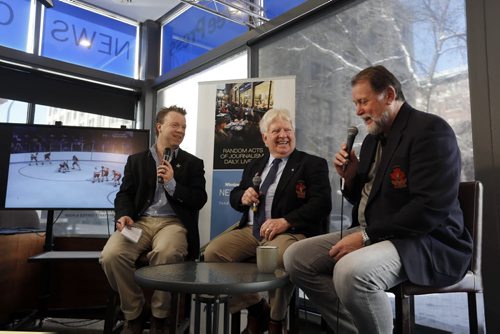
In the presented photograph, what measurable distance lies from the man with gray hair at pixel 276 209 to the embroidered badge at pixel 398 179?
1.87ft

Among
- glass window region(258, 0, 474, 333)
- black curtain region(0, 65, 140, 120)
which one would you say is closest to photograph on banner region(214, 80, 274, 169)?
glass window region(258, 0, 474, 333)

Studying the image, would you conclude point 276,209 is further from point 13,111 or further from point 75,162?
point 13,111

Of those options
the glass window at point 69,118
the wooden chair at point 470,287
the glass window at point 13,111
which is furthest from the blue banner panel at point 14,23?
the wooden chair at point 470,287

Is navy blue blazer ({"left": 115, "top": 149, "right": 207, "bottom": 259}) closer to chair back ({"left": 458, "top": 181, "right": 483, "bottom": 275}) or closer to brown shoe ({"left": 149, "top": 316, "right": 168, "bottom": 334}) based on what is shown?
brown shoe ({"left": 149, "top": 316, "right": 168, "bottom": 334})

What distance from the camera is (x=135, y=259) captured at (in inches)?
83.6

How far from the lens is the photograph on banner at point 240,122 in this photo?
9.89 feet

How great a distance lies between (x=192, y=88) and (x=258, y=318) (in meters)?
3.34

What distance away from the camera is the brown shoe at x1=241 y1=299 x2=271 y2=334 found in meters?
1.93

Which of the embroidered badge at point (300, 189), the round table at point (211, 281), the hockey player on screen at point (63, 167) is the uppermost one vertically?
the hockey player on screen at point (63, 167)

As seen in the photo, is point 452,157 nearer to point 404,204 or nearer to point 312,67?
point 404,204

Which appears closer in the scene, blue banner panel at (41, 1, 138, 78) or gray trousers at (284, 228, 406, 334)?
gray trousers at (284, 228, 406, 334)

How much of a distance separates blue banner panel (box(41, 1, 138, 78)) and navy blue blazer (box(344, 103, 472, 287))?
4197mm

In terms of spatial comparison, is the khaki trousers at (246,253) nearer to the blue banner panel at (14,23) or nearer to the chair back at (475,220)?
the chair back at (475,220)

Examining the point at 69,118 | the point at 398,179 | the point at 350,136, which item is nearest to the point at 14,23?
the point at 69,118
